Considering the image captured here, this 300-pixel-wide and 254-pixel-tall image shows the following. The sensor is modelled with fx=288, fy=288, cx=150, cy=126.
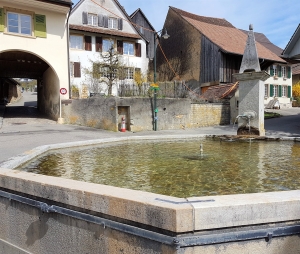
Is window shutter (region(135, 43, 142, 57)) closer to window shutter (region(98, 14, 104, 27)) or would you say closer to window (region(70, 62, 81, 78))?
window shutter (region(98, 14, 104, 27))

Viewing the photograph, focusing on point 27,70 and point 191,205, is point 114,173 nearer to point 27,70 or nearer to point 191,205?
point 191,205

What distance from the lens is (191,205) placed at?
7.77ft

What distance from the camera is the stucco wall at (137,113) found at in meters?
16.3

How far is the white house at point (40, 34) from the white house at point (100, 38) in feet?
30.1

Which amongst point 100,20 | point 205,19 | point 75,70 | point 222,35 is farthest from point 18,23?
point 205,19

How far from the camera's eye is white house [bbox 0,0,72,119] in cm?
1705

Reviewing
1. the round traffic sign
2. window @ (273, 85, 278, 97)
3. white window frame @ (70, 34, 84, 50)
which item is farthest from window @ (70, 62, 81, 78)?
window @ (273, 85, 278, 97)

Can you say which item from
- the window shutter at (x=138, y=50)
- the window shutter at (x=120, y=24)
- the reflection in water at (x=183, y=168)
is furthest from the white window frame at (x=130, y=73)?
the reflection in water at (x=183, y=168)

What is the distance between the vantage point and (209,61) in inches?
1190

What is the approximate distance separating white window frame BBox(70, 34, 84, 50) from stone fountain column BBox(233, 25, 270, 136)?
23338 mm

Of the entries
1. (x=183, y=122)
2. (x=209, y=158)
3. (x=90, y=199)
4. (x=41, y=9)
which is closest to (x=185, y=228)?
(x=90, y=199)

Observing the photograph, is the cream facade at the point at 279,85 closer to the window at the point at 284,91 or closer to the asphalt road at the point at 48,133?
the window at the point at 284,91

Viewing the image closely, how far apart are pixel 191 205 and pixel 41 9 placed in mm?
18821

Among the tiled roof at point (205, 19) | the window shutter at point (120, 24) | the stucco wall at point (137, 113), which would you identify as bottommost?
the stucco wall at point (137, 113)
